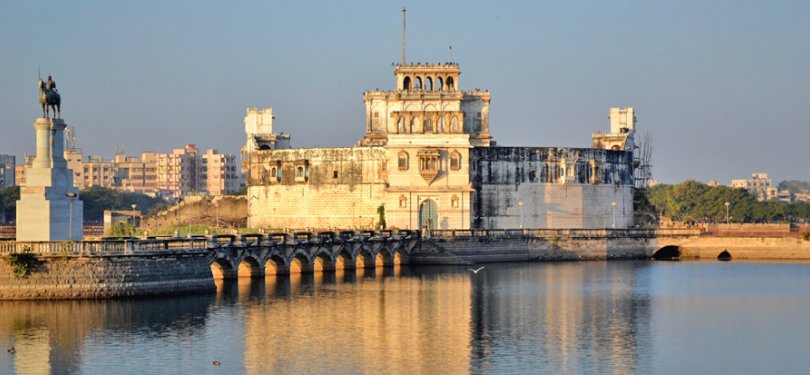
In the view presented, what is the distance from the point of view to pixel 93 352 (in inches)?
1767

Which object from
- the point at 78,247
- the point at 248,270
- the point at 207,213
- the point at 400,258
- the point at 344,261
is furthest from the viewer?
the point at 207,213

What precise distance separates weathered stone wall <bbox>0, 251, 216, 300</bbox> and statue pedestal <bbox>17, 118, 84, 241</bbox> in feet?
7.80

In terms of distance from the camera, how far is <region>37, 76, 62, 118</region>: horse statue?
2277 inches

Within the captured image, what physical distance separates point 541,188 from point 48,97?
163ft

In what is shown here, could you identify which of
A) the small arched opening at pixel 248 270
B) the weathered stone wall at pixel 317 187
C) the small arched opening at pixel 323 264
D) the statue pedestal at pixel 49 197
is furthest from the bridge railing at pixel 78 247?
the weathered stone wall at pixel 317 187

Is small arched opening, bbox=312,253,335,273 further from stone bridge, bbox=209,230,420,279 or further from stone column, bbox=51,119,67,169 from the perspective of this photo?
stone column, bbox=51,119,67,169

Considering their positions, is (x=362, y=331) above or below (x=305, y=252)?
below

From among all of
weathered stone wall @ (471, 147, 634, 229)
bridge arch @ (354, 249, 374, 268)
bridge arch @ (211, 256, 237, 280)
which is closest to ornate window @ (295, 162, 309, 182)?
weathered stone wall @ (471, 147, 634, 229)

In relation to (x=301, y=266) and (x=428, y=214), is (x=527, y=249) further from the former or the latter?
(x=301, y=266)

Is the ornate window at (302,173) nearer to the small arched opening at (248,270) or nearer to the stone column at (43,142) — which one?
the small arched opening at (248,270)

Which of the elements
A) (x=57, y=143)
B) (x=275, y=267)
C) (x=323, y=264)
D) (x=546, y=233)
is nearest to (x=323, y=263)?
(x=323, y=264)

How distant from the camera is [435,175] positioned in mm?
94875

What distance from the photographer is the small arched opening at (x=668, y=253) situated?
96.4 meters

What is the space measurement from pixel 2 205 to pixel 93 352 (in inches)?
3946
